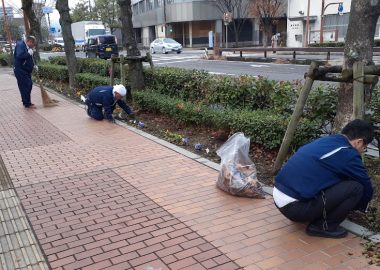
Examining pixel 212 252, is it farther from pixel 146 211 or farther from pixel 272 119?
pixel 272 119

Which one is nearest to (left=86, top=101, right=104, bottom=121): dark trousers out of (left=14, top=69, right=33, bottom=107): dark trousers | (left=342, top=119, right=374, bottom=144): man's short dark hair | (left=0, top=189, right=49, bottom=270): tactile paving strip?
(left=14, top=69, right=33, bottom=107): dark trousers

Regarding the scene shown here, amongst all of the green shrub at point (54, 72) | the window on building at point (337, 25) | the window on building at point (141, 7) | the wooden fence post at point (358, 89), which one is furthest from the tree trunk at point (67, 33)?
the window on building at point (141, 7)

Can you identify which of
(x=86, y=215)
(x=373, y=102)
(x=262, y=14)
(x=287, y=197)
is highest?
(x=262, y=14)

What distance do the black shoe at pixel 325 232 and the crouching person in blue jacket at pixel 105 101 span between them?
5.24 m

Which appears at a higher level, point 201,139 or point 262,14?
point 262,14

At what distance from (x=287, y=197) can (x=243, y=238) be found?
1.71 feet

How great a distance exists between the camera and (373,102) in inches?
194

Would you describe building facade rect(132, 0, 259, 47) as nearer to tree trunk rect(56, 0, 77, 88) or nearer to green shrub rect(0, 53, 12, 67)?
green shrub rect(0, 53, 12, 67)

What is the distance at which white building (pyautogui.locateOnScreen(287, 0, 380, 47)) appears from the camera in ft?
110

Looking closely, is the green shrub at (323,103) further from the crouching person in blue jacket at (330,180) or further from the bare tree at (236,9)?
the bare tree at (236,9)

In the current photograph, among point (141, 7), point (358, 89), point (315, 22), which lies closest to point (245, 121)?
point (358, 89)

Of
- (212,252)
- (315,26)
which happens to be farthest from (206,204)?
(315,26)

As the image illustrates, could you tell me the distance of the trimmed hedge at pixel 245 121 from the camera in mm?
5172

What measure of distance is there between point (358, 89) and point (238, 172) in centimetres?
146
